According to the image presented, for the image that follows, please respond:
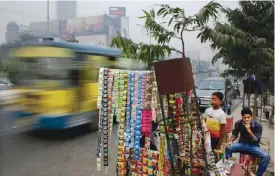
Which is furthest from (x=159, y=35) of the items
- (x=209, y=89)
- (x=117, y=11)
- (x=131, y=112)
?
(x=117, y=11)

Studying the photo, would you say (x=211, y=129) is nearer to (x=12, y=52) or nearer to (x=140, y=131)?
(x=140, y=131)

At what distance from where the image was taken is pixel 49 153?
5648 millimetres

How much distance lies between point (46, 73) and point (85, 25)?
2013 inches

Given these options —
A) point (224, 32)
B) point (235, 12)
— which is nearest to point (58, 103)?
point (224, 32)

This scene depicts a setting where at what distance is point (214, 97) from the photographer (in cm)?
399

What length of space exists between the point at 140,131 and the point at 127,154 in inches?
14.3

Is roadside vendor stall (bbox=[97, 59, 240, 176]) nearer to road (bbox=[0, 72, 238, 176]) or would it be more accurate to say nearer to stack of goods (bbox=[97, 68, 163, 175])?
stack of goods (bbox=[97, 68, 163, 175])

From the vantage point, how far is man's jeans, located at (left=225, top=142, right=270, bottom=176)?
3688mm

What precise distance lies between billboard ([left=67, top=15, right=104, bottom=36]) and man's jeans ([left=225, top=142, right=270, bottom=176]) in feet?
171

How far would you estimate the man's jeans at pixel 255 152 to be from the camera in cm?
369

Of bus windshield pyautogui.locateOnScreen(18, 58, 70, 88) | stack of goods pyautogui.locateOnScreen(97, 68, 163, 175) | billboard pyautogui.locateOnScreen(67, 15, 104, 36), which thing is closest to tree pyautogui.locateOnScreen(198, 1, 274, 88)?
stack of goods pyautogui.locateOnScreen(97, 68, 163, 175)

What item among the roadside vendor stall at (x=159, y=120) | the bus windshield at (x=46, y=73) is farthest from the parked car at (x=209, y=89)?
the roadside vendor stall at (x=159, y=120)

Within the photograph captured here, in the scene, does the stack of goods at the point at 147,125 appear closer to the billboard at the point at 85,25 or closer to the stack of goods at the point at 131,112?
the stack of goods at the point at 131,112

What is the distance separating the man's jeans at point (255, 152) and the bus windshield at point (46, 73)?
12.8 feet
